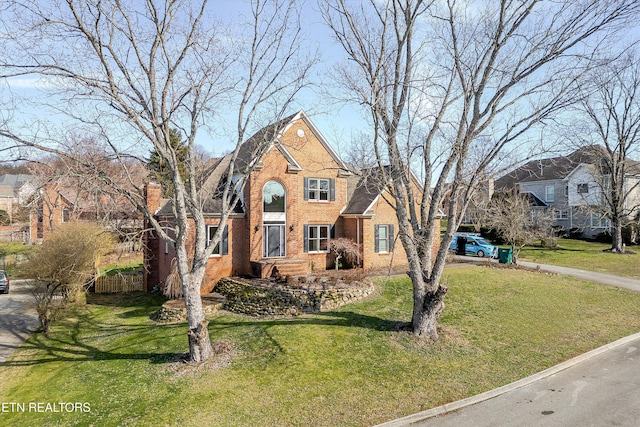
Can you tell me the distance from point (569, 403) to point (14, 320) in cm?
2309

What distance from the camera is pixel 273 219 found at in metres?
20.1

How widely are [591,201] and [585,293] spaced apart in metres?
28.9

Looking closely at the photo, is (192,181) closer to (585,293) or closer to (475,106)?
(475,106)

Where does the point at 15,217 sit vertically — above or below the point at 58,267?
above

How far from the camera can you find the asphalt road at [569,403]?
26.1ft

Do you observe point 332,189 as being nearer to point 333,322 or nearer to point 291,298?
point 291,298

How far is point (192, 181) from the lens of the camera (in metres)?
11.0

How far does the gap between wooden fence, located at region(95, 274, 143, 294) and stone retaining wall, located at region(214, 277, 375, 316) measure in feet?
32.7

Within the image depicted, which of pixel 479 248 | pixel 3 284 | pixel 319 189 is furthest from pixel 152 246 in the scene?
pixel 479 248

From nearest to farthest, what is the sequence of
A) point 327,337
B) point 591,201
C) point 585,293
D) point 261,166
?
point 327,337 < point 585,293 < point 261,166 < point 591,201

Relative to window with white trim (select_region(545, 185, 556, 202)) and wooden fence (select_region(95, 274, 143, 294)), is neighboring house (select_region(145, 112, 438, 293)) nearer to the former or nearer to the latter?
wooden fence (select_region(95, 274, 143, 294))

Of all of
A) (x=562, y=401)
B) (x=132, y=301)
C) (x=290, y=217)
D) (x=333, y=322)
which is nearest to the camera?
(x=562, y=401)

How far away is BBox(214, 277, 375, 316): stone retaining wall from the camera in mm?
15383

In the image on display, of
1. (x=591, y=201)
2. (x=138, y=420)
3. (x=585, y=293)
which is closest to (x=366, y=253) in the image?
(x=585, y=293)
